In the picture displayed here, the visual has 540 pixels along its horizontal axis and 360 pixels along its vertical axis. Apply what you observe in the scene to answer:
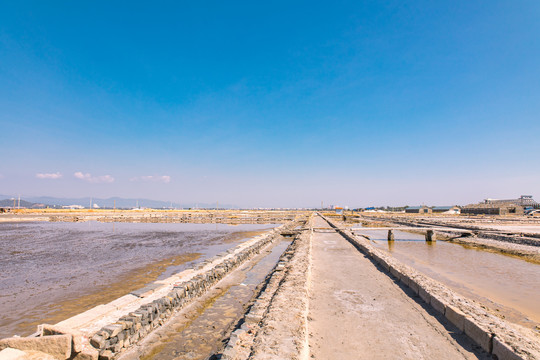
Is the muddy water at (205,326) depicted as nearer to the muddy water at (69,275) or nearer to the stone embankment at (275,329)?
the stone embankment at (275,329)

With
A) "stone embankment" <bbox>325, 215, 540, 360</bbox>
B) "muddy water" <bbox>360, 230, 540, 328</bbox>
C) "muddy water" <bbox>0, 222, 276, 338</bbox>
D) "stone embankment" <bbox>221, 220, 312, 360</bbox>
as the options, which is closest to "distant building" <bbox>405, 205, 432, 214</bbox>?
"muddy water" <bbox>360, 230, 540, 328</bbox>

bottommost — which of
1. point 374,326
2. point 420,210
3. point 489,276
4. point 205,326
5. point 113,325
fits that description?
point 489,276

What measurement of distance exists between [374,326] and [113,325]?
5420mm

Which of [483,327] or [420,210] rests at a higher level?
[483,327]

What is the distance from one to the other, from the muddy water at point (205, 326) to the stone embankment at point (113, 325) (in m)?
0.39

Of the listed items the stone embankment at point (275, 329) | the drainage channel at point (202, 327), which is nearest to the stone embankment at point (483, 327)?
the stone embankment at point (275, 329)

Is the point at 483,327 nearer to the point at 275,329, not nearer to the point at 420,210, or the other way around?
the point at 275,329

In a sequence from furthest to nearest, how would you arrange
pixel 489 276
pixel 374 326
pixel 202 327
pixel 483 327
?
pixel 489 276 → pixel 202 327 → pixel 374 326 → pixel 483 327

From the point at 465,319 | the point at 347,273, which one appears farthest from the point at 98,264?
the point at 465,319

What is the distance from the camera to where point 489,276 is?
1242 cm

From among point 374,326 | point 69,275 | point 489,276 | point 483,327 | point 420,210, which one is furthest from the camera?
point 420,210

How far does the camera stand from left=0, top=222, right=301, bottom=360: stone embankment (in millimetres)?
4305

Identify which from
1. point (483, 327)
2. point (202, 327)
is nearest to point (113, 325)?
point (202, 327)

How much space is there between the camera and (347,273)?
34.5 feet
